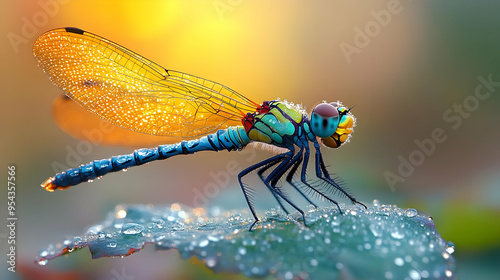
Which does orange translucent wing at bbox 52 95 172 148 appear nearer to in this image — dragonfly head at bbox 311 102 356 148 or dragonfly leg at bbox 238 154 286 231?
dragonfly leg at bbox 238 154 286 231

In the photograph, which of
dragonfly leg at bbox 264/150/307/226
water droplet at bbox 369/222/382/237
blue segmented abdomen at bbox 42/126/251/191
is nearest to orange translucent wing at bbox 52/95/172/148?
blue segmented abdomen at bbox 42/126/251/191

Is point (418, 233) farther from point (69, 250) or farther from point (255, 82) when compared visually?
point (255, 82)

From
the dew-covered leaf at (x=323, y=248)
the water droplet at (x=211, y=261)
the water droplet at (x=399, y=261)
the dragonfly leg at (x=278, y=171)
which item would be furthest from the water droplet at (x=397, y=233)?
the dragonfly leg at (x=278, y=171)

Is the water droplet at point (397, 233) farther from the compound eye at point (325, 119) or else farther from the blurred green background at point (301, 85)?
the blurred green background at point (301, 85)

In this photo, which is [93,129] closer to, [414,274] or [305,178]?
[305,178]

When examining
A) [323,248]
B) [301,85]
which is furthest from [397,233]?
[301,85]
